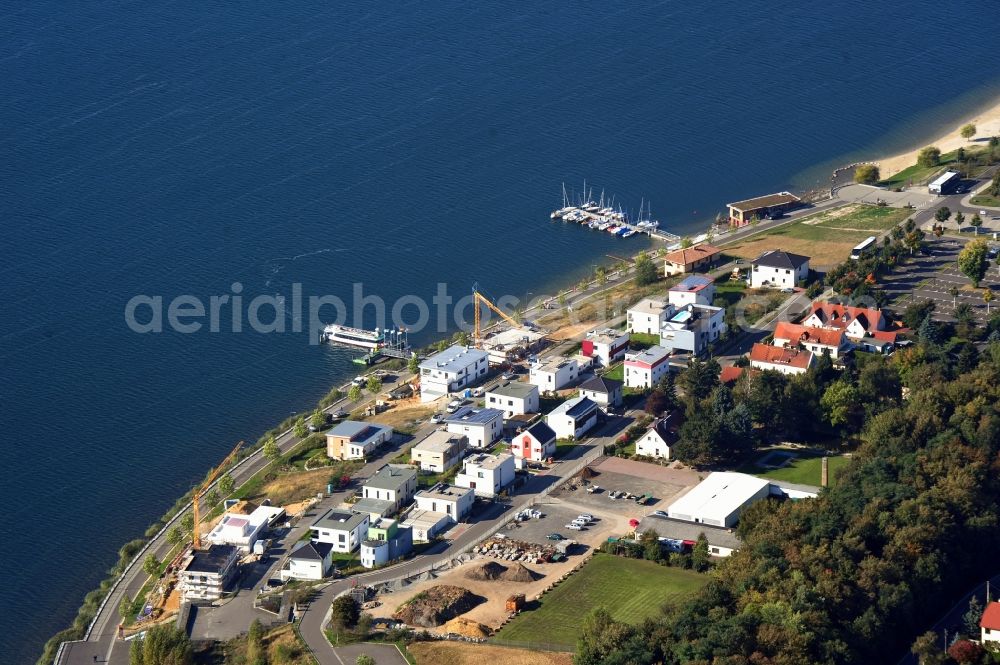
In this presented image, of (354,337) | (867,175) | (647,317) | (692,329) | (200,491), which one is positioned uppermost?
(867,175)

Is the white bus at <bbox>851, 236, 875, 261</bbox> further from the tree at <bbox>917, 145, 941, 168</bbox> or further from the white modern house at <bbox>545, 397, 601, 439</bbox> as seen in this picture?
the white modern house at <bbox>545, 397, 601, 439</bbox>

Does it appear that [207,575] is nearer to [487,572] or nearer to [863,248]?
[487,572]

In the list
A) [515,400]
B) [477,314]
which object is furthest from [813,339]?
[477,314]

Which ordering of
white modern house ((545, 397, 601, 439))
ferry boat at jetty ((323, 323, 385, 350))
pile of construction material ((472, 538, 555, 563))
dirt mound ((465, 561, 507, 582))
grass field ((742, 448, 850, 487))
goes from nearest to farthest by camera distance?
1. dirt mound ((465, 561, 507, 582))
2. pile of construction material ((472, 538, 555, 563))
3. grass field ((742, 448, 850, 487))
4. white modern house ((545, 397, 601, 439))
5. ferry boat at jetty ((323, 323, 385, 350))

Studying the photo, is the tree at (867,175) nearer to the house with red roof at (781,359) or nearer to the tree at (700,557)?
the house with red roof at (781,359)

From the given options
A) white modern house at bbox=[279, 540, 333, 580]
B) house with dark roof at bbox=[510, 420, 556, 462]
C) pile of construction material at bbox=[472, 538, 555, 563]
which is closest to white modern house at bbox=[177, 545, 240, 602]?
white modern house at bbox=[279, 540, 333, 580]

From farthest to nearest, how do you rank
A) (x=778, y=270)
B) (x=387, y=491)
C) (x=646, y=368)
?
(x=778, y=270), (x=646, y=368), (x=387, y=491)

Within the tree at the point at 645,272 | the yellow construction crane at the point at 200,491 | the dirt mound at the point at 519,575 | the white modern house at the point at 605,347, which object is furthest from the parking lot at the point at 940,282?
the yellow construction crane at the point at 200,491
